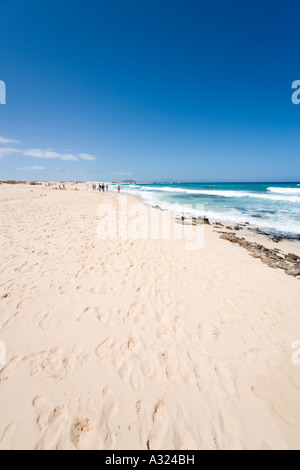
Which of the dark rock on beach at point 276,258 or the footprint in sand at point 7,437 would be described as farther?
the dark rock on beach at point 276,258

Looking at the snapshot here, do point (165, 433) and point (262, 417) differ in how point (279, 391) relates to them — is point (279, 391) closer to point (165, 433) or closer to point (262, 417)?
point (262, 417)

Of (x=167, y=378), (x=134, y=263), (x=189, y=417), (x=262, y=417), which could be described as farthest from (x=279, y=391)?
(x=134, y=263)

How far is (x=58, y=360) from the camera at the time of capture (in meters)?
3.09

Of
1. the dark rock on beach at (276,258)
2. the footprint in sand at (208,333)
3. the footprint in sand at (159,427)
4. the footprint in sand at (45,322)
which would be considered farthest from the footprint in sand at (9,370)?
the dark rock on beach at (276,258)

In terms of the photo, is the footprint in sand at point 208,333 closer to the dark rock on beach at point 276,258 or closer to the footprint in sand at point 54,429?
the footprint in sand at point 54,429

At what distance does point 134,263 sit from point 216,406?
4.41 m

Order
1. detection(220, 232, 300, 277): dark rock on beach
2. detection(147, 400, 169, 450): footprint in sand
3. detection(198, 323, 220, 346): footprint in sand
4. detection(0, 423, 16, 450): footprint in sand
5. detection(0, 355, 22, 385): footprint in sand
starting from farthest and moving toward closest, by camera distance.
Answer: detection(220, 232, 300, 277): dark rock on beach
detection(198, 323, 220, 346): footprint in sand
detection(0, 355, 22, 385): footprint in sand
detection(147, 400, 169, 450): footprint in sand
detection(0, 423, 16, 450): footprint in sand

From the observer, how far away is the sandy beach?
2395mm

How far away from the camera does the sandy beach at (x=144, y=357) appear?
2395mm

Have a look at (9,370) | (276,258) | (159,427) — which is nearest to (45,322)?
(9,370)

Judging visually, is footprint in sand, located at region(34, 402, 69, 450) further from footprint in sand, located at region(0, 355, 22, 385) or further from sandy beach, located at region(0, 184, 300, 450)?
footprint in sand, located at region(0, 355, 22, 385)

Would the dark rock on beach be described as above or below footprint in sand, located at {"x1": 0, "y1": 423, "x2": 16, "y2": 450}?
above

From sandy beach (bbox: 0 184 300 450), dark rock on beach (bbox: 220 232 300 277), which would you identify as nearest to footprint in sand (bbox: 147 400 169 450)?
sandy beach (bbox: 0 184 300 450)

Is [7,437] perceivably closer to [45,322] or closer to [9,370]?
[9,370]
